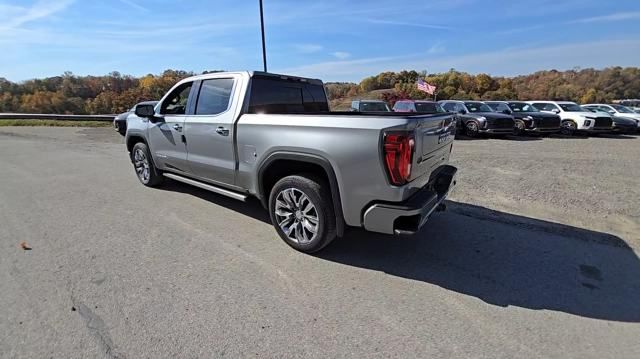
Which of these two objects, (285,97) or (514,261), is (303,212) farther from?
(514,261)

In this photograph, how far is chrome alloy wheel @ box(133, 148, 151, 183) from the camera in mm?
6234

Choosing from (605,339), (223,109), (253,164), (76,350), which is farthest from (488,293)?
(223,109)

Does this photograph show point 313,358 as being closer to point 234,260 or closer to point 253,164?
point 234,260

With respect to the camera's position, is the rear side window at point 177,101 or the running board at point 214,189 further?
the rear side window at point 177,101

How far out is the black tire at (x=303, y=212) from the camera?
3.46 metres

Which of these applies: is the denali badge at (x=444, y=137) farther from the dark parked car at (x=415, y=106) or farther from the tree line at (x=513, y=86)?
the tree line at (x=513, y=86)

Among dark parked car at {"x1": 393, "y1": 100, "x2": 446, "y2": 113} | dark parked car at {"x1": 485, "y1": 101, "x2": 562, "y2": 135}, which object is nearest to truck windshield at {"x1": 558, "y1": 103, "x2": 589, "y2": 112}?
dark parked car at {"x1": 485, "y1": 101, "x2": 562, "y2": 135}

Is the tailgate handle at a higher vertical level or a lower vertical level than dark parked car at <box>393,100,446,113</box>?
higher

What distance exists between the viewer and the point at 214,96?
4613 mm

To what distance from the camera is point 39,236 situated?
411 centimetres

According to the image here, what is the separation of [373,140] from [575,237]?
3.16 metres

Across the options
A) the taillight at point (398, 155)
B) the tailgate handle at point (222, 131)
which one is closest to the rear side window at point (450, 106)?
the tailgate handle at point (222, 131)

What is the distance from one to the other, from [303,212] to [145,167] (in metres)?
4.10

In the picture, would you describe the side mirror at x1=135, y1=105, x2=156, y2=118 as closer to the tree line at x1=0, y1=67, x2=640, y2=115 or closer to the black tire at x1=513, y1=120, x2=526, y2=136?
the black tire at x1=513, y1=120, x2=526, y2=136
